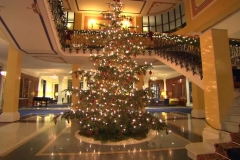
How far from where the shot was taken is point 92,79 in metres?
4.13

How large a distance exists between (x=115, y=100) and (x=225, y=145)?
2318mm

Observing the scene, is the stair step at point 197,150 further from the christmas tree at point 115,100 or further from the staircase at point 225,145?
the christmas tree at point 115,100

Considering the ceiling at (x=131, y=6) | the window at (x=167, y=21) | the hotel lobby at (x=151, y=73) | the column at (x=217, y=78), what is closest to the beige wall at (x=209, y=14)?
the hotel lobby at (x=151, y=73)

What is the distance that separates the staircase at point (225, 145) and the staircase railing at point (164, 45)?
5.35 feet

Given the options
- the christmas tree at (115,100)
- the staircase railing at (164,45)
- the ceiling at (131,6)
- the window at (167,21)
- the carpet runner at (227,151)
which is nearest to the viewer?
the carpet runner at (227,151)

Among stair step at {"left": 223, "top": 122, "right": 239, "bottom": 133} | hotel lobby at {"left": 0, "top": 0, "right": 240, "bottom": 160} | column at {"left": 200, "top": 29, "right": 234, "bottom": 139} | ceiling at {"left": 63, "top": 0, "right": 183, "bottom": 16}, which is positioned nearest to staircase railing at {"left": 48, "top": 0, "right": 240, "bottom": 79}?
hotel lobby at {"left": 0, "top": 0, "right": 240, "bottom": 160}

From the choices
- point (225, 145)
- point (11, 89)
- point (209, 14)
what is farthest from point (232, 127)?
point (11, 89)

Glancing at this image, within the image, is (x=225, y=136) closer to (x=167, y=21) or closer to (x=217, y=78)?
(x=217, y=78)

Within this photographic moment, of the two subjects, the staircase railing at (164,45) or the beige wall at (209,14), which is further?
the beige wall at (209,14)

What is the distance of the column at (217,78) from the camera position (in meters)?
2.72

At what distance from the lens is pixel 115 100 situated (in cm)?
375

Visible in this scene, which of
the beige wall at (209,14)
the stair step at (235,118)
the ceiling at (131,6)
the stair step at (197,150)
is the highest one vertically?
the ceiling at (131,6)

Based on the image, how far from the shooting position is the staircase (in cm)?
222

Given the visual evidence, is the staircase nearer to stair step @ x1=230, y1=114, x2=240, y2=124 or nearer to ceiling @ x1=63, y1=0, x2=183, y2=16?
stair step @ x1=230, y1=114, x2=240, y2=124
